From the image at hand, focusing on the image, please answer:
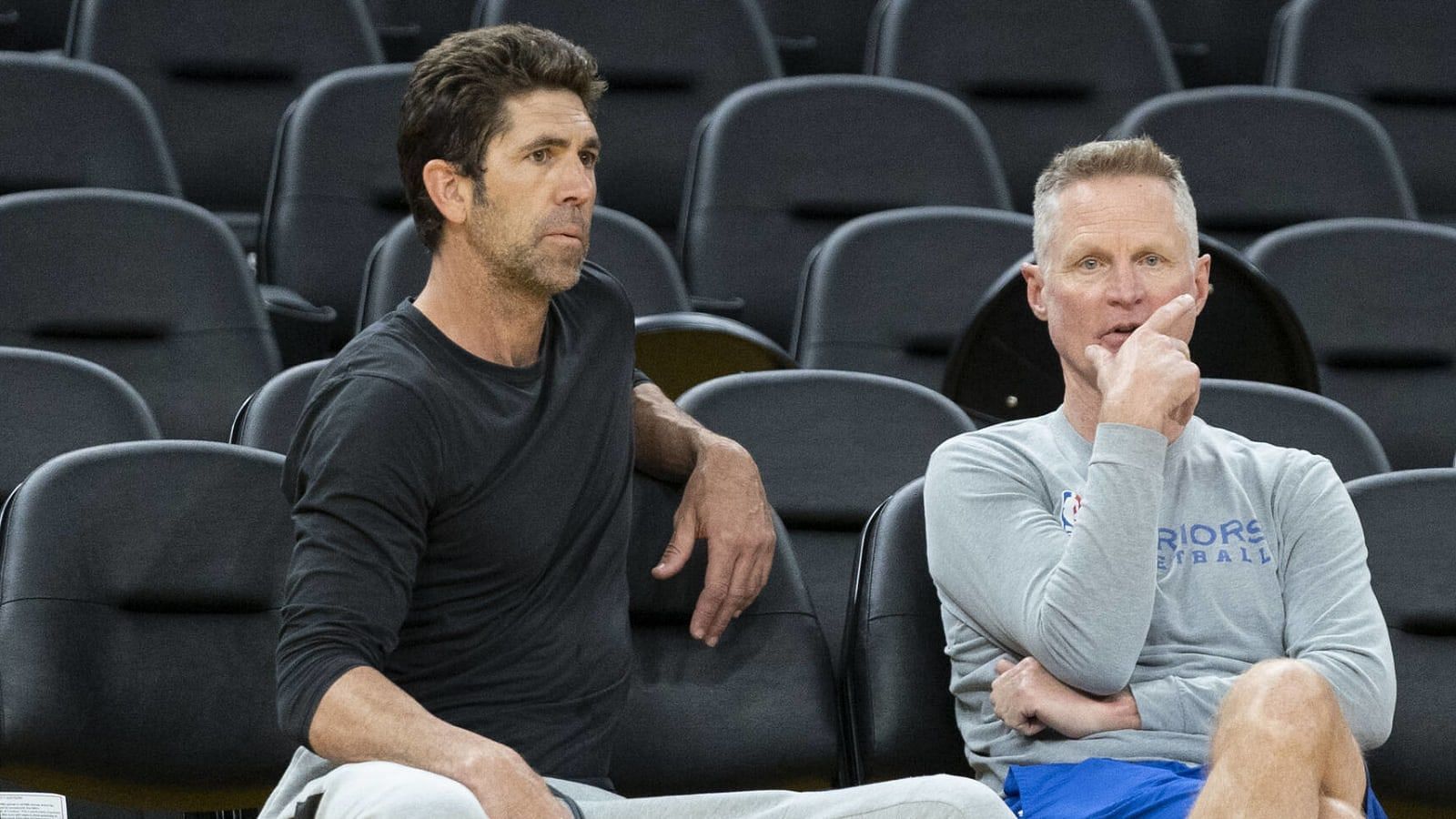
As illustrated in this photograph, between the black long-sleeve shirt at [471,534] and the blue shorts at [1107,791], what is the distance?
1.37 feet

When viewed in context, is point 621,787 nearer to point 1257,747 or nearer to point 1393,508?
point 1257,747

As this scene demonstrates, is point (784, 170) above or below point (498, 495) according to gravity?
below

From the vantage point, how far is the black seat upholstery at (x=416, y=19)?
4.67 meters

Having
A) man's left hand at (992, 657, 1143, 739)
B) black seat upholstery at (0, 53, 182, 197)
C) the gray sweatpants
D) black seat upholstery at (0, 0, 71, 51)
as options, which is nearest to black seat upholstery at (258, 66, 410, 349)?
black seat upholstery at (0, 53, 182, 197)

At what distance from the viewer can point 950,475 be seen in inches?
78.1

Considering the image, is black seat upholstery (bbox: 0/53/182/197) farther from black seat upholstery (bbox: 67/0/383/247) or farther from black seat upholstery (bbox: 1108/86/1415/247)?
black seat upholstery (bbox: 1108/86/1415/247)

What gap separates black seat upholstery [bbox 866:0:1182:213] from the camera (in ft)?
13.7

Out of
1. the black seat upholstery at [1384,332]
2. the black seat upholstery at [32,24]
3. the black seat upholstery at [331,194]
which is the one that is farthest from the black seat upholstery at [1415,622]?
the black seat upholstery at [32,24]

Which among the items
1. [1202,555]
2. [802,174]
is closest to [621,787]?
[1202,555]

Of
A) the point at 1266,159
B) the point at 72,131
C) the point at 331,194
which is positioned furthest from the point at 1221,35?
the point at 72,131

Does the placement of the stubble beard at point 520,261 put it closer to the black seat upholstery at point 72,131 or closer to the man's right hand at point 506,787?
the man's right hand at point 506,787

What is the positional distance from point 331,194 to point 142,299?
63 cm

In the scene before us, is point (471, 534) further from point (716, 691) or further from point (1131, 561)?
point (1131, 561)

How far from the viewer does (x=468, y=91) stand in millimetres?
1960
